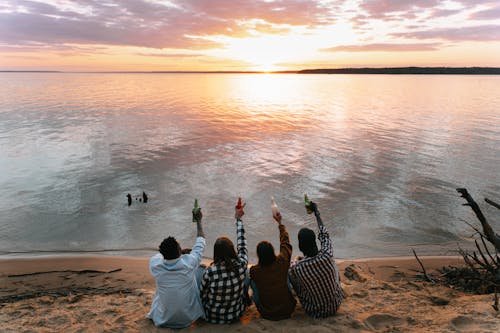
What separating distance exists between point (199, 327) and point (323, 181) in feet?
37.3

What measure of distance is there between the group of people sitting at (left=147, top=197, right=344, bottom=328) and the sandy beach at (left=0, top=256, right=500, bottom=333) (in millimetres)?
211

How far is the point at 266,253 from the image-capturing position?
519 centimetres

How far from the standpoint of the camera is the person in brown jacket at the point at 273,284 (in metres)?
5.34

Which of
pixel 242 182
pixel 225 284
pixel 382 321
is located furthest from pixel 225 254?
pixel 242 182

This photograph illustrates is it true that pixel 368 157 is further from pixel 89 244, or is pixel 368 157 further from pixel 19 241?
pixel 19 241

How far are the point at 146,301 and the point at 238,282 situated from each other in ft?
8.14

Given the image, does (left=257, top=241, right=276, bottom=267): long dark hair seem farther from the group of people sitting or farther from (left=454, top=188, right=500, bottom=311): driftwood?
(left=454, top=188, right=500, bottom=311): driftwood

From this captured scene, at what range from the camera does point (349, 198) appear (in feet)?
44.7

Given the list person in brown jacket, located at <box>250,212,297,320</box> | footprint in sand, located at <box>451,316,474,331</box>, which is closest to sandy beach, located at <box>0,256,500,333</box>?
footprint in sand, located at <box>451,316,474,331</box>

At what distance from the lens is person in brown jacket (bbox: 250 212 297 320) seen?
534 centimetres

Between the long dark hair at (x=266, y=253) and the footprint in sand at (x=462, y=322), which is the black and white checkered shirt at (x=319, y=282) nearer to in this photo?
the long dark hair at (x=266, y=253)

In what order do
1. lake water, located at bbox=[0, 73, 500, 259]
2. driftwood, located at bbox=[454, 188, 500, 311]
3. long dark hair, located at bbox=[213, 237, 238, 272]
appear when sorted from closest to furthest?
long dark hair, located at bbox=[213, 237, 238, 272], driftwood, located at bbox=[454, 188, 500, 311], lake water, located at bbox=[0, 73, 500, 259]

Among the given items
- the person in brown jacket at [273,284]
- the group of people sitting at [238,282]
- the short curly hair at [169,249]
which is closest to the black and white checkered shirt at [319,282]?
the group of people sitting at [238,282]

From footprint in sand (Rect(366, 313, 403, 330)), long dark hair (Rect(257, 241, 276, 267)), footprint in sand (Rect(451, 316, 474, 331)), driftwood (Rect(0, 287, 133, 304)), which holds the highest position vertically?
long dark hair (Rect(257, 241, 276, 267))
